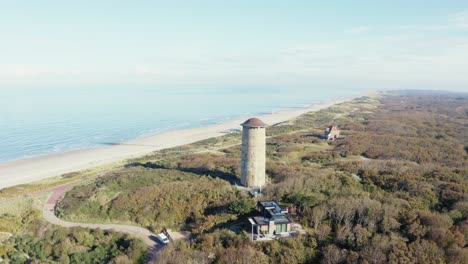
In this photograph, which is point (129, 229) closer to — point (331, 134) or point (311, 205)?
point (311, 205)

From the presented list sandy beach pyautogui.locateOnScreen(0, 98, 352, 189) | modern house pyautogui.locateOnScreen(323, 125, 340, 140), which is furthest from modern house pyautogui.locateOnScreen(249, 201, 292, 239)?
modern house pyautogui.locateOnScreen(323, 125, 340, 140)

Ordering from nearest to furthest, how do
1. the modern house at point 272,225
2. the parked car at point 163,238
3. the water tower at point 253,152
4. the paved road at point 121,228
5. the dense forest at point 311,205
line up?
the dense forest at point 311,205
the modern house at point 272,225
the paved road at point 121,228
the parked car at point 163,238
the water tower at point 253,152

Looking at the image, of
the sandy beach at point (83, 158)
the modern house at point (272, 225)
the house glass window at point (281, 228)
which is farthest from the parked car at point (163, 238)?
the sandy beach at point (83, 158)

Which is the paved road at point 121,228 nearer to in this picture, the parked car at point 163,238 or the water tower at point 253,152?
the parked car at point 163,238

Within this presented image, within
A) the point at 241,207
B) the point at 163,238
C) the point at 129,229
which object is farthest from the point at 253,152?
the point at 129,229

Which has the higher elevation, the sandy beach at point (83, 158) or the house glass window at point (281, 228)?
the house glass window at point (281, 228)

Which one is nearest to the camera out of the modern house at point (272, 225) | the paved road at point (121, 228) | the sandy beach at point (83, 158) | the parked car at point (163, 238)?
the modern house at point (272, 225)
